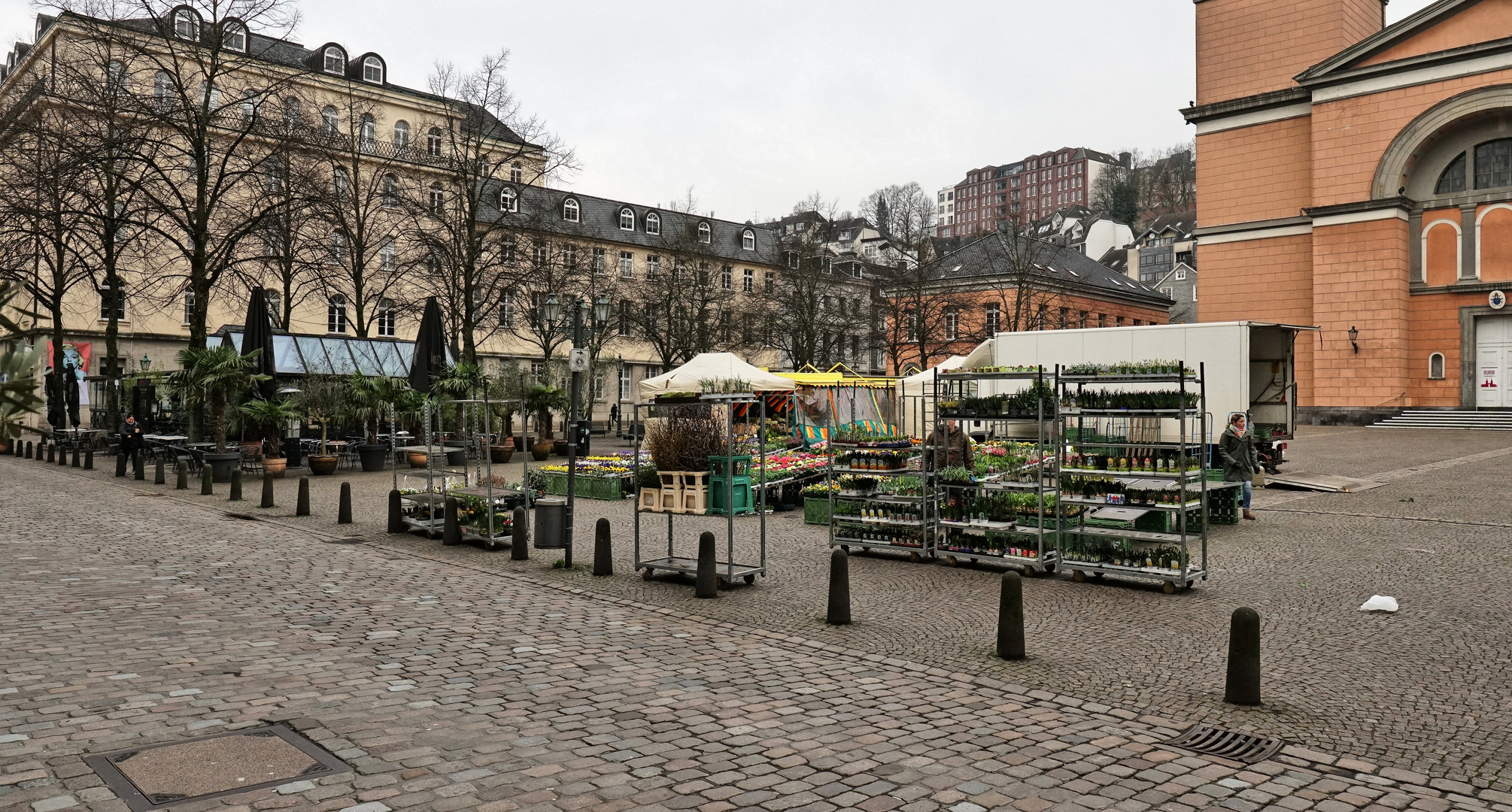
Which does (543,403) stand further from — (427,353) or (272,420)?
(427,353)

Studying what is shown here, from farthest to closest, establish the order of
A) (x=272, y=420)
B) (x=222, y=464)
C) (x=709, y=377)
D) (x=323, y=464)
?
(x=709, y=377), (x=323, y=464), (x=272, y=420), (x=222, y=464)

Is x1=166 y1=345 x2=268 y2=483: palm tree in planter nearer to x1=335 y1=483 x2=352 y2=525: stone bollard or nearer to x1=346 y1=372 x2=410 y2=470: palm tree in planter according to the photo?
x1=346 y1=372 x2=410 y2=470: palm tree in planter

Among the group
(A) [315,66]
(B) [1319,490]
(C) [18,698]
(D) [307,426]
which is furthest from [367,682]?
(A) [315,66]

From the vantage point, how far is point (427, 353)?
68.2 ft

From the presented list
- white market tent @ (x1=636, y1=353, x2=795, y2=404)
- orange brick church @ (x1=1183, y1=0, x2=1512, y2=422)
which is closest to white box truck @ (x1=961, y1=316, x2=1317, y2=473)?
white market tent @ (x1=636, y1=353, x2=795, y2=404)

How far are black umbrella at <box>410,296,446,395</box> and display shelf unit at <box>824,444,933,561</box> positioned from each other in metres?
10.3

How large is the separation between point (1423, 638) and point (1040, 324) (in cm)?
3972

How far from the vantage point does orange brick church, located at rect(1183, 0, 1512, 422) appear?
38156mm

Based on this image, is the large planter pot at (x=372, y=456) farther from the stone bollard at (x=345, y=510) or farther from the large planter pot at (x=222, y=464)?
the stone bollard at (x=345, y=510)

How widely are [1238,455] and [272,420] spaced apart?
22086 mm

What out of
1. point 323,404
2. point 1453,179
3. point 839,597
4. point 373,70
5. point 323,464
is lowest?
point 839,597

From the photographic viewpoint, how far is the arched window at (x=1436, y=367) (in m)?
39.5

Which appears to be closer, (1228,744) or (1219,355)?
(1228,744)

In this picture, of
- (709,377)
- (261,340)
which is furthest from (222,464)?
(709,377)
